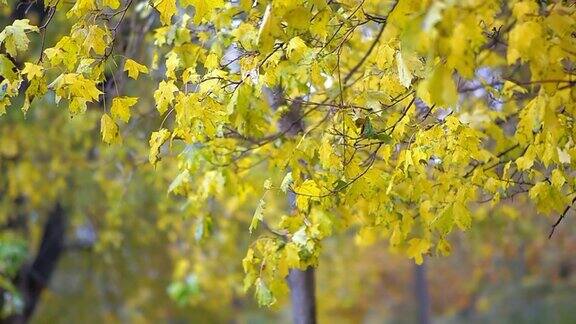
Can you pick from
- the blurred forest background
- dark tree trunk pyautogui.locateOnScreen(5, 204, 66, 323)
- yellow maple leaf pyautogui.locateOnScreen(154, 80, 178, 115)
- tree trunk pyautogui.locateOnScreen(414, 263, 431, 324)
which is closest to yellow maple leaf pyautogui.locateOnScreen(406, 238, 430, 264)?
the blurred forest background

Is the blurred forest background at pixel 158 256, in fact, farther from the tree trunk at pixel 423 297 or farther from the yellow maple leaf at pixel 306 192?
the yellow maple leaf at pixel 306 192

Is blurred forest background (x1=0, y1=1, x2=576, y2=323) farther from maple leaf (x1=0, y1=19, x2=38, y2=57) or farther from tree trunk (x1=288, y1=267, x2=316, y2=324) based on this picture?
maple leaf (x1=0, y1=19, x2=38, y2=57)

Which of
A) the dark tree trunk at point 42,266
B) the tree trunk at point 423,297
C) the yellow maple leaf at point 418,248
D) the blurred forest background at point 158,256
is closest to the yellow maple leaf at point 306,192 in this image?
the blurred forest background at point 158,256

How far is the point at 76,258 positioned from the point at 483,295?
Answer: 424 inches

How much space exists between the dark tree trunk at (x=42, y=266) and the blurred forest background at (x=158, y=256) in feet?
0.10

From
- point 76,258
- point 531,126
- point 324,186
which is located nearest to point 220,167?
point 324,186

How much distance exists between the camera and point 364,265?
17547mm

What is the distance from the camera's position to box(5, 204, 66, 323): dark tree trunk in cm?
1060

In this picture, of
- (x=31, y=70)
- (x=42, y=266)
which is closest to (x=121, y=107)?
(x=31, y=70)

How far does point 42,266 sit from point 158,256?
3.10m

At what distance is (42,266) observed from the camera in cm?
1103

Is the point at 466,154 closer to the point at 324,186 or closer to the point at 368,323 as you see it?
the point at 324,186

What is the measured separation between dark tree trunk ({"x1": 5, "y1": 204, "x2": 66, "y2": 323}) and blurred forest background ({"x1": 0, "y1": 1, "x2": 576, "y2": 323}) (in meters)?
0.03

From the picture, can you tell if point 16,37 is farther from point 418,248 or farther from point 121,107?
point 418,248
